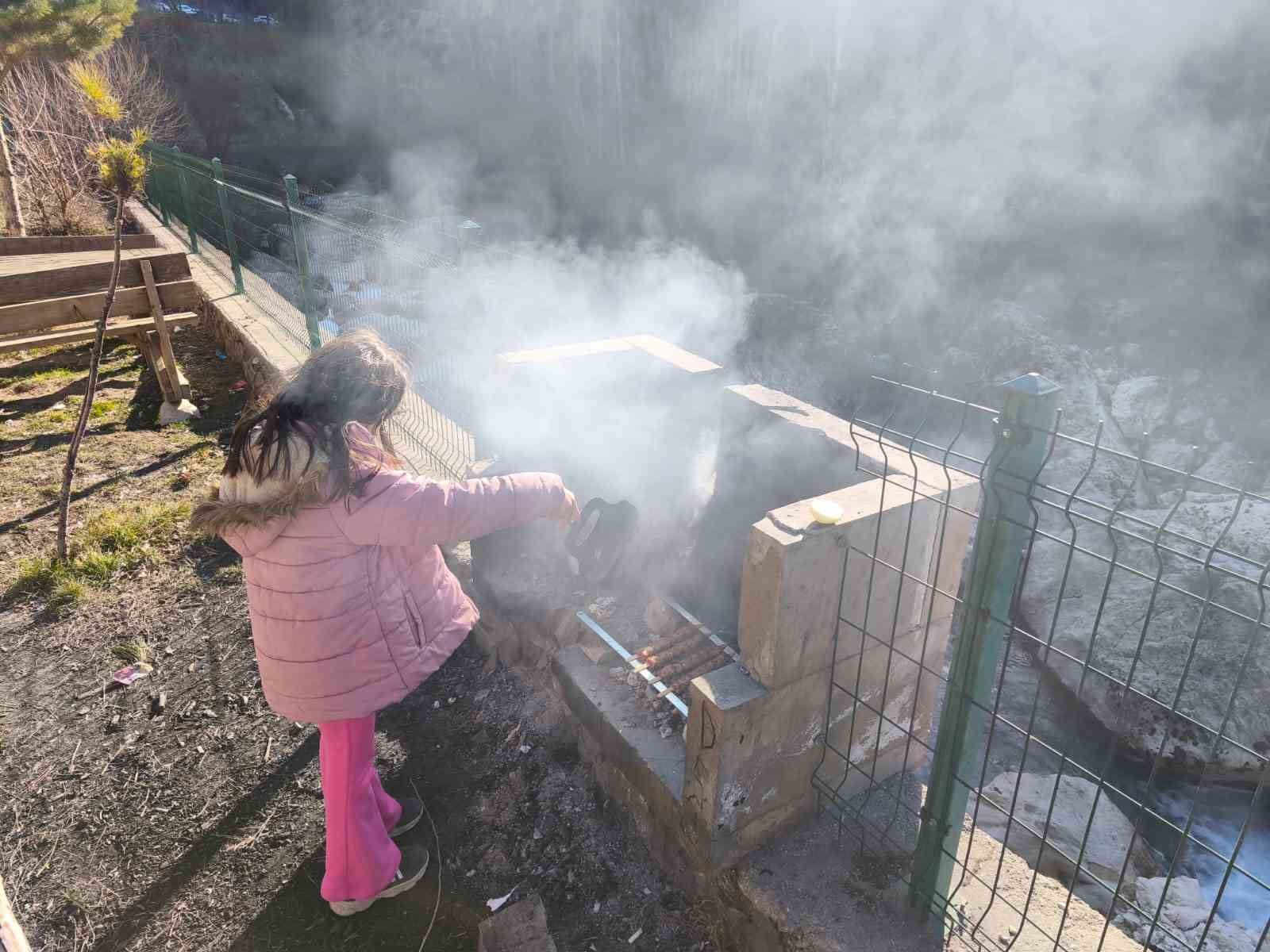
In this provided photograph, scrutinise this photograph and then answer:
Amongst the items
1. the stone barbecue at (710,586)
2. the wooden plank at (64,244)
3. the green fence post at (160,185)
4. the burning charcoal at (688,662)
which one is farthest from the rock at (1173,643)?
the green fence post at (160,185)

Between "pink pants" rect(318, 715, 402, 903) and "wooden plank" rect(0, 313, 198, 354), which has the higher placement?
"wooden plank" rect(0, 313, 198, 354)

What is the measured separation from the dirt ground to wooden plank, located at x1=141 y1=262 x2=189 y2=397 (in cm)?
215

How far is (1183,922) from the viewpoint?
3.66 m

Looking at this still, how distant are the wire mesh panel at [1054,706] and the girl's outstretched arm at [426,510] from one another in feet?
3.19

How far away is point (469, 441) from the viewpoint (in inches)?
176

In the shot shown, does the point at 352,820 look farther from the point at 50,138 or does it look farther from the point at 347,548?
the point at 50,138

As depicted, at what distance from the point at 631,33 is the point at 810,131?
528 cm


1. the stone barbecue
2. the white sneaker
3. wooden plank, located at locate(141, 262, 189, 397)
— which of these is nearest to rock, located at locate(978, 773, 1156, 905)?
the stone barbecue

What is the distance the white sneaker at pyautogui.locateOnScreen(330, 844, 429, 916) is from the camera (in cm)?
241

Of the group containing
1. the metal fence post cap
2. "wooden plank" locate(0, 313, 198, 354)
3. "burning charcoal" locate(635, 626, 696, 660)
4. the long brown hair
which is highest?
the metal fence post cap

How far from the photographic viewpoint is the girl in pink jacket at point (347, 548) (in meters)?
1.98

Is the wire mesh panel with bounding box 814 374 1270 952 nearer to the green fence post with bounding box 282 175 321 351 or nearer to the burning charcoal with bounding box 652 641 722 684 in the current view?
the burning charcoal with bounding box 652 641 722 684

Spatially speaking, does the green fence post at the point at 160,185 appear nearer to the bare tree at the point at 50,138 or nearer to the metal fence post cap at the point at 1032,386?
the bare tree at the point at 50,138

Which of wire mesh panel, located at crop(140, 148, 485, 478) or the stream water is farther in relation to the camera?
wire mesh panel, located at crop(140, 148, 485, 478)
